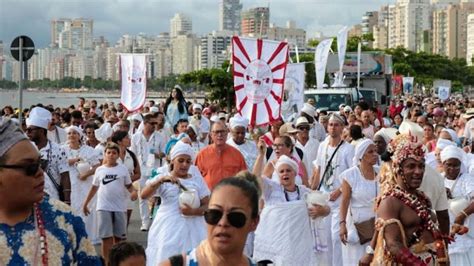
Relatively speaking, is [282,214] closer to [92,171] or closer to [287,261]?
[287,261]

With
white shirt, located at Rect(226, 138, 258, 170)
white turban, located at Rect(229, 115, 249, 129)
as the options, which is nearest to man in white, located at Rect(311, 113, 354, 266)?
white shirt, located at Rect(226, 138, 258, 170)

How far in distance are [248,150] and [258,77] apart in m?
1.66

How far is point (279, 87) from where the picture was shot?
1363 cm

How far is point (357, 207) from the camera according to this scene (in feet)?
32.5

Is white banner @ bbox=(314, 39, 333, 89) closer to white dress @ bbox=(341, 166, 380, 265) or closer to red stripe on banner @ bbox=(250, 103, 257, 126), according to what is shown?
red stripe on banner @ bbox=(250, 103, 257, 126)

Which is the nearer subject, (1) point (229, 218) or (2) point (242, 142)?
(1) point (229, 218)

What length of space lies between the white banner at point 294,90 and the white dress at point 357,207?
799 centimetres

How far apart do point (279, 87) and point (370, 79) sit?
26.9 metres

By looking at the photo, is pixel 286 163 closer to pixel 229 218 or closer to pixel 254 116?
pixel 254 116

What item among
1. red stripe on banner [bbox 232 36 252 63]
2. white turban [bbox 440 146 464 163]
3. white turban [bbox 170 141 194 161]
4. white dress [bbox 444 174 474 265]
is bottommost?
white dress [bbox 444 174 474 265]

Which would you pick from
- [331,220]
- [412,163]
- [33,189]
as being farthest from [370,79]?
[33,189]

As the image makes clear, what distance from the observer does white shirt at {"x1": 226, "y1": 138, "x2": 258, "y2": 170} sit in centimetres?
1219

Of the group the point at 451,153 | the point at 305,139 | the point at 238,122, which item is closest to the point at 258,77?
the point at 305,139

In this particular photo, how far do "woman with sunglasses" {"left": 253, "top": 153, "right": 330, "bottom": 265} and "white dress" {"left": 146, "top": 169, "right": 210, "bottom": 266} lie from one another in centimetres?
77
